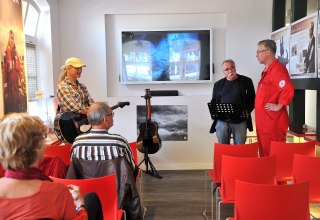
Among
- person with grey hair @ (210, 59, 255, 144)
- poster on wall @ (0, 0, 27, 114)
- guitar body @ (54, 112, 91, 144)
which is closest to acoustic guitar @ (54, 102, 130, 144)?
guitar body @ (54, 112, 91, 144)

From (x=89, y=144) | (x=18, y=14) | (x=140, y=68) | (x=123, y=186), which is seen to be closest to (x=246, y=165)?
(x=123, y=186)

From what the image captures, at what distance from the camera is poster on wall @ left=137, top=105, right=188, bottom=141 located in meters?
5.55

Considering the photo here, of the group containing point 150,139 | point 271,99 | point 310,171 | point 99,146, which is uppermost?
point 271,99

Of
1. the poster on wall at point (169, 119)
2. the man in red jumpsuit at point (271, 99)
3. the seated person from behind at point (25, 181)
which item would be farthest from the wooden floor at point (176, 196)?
the seated person from behind at point (25, 181)

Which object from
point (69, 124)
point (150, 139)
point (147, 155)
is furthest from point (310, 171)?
point (147, 155)

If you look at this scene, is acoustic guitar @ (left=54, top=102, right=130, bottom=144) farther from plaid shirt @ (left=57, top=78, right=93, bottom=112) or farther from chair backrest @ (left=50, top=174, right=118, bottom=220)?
chair backrest @ (left=50, top=174, right=118, bottom=220)

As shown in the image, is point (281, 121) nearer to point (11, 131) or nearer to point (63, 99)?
point (63, 99)

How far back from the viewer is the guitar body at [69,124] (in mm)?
3754

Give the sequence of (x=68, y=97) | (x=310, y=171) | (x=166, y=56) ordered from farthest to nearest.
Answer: (x=166, y=56)
(x=68, y=97)
(x=310, y=171)

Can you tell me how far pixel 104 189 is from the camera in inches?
84.6

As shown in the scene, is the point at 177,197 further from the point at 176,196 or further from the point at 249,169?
the point at 249,169

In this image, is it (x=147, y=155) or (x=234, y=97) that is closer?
(x=234, y=97)

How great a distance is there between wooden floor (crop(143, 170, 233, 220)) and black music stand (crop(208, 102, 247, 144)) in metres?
1.04

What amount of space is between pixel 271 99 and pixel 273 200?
1786mm
